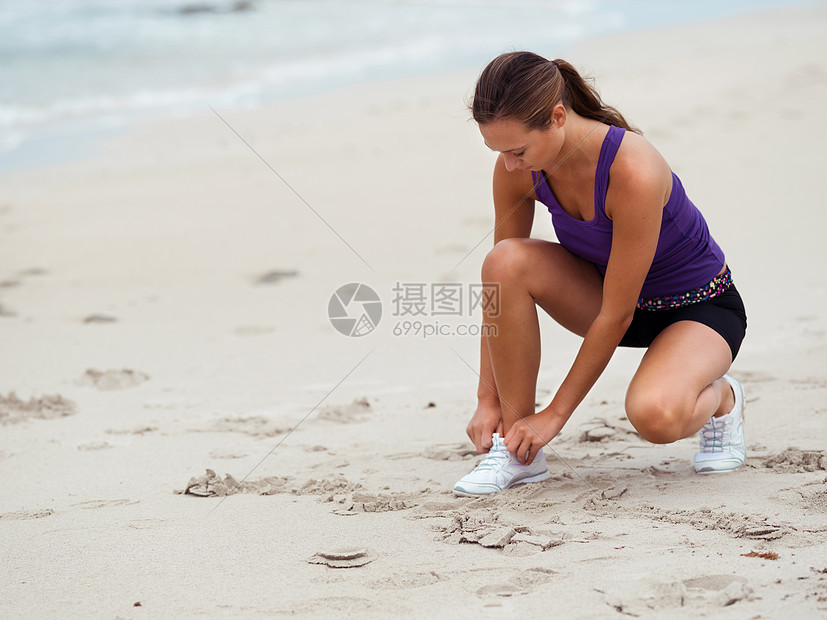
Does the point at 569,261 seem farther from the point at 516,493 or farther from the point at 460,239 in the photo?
the point at 460,239

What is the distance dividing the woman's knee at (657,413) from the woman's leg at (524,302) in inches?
12.0

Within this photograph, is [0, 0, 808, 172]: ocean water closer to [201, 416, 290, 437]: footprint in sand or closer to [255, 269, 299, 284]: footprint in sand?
[255, 269, 299, 284]: footprint in sand

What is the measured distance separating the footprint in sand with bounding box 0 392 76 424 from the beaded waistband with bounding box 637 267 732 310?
5.97 feet

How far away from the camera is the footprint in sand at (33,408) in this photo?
9.16ft

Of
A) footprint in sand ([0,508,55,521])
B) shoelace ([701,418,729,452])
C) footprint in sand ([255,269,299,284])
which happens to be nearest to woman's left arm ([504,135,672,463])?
shoelace ([701,418,729,452])

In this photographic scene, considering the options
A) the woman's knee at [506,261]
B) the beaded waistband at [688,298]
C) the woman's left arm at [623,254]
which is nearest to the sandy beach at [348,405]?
the woman's left arm at [623,254]

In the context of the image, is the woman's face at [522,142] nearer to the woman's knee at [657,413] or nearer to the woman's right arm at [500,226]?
the woman's right arm at [500,226]

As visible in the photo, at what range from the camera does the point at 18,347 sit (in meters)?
3.40

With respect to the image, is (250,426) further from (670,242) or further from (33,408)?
(670,242)

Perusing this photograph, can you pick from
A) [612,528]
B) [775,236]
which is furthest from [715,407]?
[775,236]

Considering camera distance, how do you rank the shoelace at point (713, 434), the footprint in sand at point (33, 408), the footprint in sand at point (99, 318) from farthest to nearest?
the footprint in sand at point (99, 318), the footprint in sand at point (33, 408), the shoelace at point (713, 434)

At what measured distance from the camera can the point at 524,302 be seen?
2.22 metres

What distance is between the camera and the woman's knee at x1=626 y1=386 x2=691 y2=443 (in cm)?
201

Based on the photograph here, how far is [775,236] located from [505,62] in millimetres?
2617
